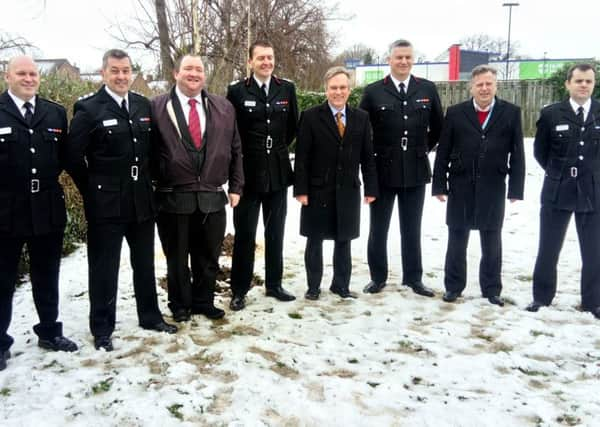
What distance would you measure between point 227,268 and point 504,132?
2.93 meters

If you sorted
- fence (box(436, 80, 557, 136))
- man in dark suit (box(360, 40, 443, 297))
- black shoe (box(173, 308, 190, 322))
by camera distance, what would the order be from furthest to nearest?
fence (box(436, 80, 557, 136)) < man in dark suit (box(360, 40, 443, 297)) < black shoe (box(173, 308, 190, 322))

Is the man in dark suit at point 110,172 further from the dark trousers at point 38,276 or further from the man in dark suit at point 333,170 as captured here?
the man in dark suit at point 333,170

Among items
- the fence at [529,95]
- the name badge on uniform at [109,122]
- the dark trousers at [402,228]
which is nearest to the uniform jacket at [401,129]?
the dark trousers at [402,228]

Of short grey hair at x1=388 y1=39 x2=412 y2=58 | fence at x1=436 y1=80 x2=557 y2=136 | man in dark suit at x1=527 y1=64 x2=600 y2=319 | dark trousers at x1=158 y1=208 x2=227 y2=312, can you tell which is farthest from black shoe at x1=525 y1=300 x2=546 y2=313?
fence at x1=436 y1=80 x2=557 y2=136

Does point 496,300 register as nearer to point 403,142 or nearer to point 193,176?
point 403,142

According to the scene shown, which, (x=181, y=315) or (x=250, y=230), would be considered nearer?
(x=181, y=315)

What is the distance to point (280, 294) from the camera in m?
4.75

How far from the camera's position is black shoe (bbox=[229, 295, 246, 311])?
4.52 m

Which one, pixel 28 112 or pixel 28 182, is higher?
pixel 28 112

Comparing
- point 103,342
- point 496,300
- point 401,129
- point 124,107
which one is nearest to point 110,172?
point 124,107

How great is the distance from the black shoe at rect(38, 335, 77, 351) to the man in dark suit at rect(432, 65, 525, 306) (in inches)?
115

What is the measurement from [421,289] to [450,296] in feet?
0.88

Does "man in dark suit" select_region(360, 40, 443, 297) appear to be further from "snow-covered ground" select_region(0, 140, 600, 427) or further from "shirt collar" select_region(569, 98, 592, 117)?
"shirt collar" select_region(569, 98, 592, 117)

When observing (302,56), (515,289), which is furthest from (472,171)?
(302,56)
